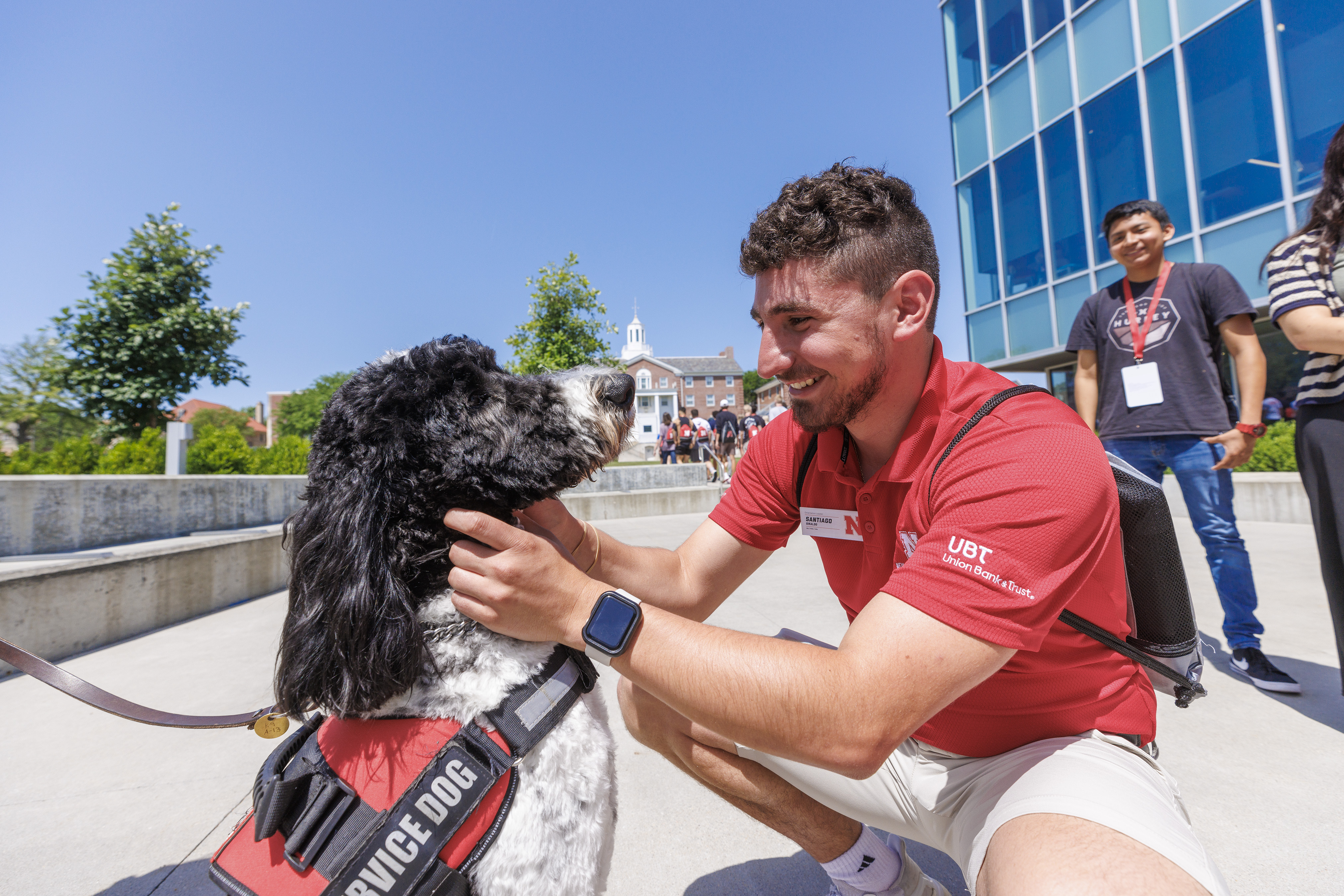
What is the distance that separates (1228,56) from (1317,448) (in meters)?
11.6

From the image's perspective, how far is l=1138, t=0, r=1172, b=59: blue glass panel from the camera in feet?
33.8

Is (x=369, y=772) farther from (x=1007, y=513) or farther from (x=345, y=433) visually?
(x=1007, y=513)

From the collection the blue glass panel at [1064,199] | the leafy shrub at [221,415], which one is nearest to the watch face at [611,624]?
the blue glass panel at [1064,199]

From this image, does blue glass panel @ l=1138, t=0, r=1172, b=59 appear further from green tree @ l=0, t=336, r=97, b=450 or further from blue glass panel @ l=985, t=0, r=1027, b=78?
green tree @ l=0, t=336, r=97, b=450

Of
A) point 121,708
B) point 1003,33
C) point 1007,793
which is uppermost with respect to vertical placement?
point 1003,33

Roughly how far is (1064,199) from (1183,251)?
8.20ft

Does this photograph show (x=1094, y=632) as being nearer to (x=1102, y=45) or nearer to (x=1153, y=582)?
(x=1153, y=582)

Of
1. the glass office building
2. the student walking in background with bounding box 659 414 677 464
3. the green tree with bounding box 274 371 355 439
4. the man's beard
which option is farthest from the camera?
the green tree with bounding box 274 371 355 439

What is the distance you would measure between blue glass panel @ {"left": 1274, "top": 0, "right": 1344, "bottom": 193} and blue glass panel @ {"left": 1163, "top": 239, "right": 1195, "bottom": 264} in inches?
56.6

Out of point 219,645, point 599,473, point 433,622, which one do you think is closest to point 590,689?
point 433,622

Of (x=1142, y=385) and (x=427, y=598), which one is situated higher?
(x=1142, y=385)

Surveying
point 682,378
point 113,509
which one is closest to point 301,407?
point 682,378

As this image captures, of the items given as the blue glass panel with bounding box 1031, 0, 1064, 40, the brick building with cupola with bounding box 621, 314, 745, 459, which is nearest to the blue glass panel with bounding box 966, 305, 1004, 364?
the blue glass panel with bounding box 1031, 0, 1064, 40

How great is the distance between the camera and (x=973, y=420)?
1393 mm
